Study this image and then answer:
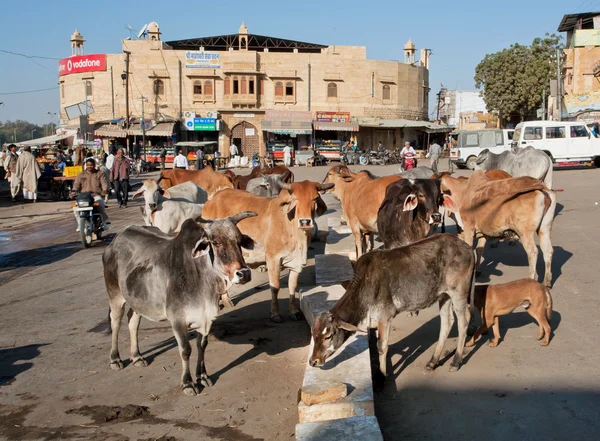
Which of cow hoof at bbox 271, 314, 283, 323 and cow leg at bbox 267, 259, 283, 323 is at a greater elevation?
cow leg at bbox 267, 259, 283, 323

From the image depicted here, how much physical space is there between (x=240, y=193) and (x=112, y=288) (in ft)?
11.0

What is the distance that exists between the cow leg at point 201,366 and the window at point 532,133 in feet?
82.7

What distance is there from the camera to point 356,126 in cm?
5294

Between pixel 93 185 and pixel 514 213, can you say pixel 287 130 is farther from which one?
pixel 514 213

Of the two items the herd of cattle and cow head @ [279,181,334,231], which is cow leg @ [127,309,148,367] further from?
cow head @ [279,181,334,231]

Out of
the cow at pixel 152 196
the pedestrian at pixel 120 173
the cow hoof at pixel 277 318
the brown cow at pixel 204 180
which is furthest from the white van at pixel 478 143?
the cow hoof at pixel 277 318

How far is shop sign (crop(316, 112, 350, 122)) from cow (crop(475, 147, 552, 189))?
3659cm

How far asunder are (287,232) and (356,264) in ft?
7.33

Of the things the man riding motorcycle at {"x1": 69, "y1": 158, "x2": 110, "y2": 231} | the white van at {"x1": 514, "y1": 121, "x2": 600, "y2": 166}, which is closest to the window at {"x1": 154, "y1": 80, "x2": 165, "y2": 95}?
the white van at {"x1": 514, "y1": 121, "x2": 600, "y2": 166}

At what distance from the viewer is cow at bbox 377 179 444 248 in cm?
744

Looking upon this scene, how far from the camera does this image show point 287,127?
5144cm

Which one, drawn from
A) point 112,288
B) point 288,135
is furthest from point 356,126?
point 112,288

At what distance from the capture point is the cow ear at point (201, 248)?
5.46 metres

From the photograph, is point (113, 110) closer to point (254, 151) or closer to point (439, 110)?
point (254, 151)
